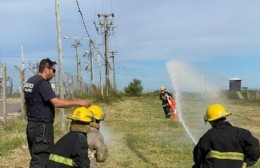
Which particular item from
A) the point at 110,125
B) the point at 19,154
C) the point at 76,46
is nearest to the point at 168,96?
the point at 110,125

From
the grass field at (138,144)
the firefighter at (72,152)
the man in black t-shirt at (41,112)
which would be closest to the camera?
the firefighter at (72,152)

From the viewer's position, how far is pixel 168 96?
23.4m

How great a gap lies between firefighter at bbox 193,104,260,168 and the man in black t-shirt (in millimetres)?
2349

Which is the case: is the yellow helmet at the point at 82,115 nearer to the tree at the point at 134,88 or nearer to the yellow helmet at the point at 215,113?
the yellow helmet at the point at 215,113

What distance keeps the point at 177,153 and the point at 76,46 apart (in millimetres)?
48091

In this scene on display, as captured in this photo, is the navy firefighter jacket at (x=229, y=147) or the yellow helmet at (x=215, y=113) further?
the yellow helmet at (x=215, y=113)

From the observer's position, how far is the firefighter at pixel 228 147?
19.4 feet

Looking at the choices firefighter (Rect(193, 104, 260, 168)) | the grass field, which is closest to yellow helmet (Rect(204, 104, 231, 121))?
firefighter (Rect(193, 104, 260, 168))

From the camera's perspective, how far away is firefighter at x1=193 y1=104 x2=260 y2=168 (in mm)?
5902

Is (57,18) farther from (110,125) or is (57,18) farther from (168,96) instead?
(168,96)

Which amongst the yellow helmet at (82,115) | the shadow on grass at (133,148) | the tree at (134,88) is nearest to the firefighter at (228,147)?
the yellow helmet at (82,115)

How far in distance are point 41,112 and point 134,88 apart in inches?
2470

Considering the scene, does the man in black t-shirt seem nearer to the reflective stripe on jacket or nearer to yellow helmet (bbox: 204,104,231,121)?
yellow helmet (bbox: 204,104,231,121)

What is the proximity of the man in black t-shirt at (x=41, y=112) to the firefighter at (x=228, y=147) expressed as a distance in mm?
2349
